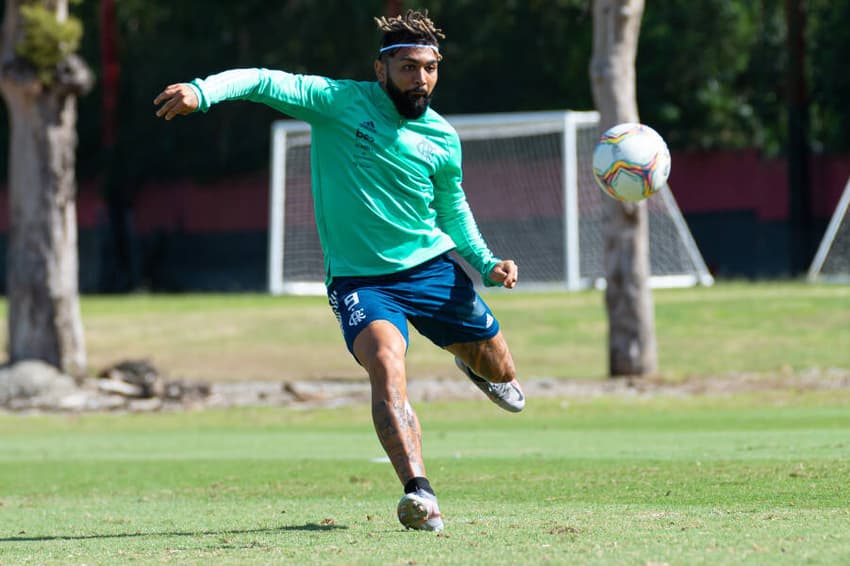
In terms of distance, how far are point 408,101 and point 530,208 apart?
22.3m

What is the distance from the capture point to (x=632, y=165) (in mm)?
10188

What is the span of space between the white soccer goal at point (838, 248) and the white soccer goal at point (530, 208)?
2.45 meters

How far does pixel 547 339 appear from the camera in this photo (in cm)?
2497

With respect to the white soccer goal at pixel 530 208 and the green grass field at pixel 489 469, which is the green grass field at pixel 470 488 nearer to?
the green grass field at pixel 489 469

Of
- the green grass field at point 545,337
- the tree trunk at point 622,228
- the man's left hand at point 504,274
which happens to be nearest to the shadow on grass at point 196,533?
the man's left hand at point 504,274

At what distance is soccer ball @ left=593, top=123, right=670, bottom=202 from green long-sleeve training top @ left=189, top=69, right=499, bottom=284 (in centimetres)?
238

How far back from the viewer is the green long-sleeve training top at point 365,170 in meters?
7.96

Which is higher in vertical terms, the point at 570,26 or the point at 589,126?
the point at 570,26

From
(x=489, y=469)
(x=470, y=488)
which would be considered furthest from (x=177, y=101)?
(x=489, y=469)

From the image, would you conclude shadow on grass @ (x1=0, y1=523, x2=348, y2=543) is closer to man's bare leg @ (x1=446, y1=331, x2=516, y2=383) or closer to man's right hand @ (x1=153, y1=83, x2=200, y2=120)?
man's bare leg @ (x1=446, y1=331, x2=516, y2=383)

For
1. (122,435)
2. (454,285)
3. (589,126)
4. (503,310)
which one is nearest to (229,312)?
(503,310)

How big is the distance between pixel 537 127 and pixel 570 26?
1520 cm

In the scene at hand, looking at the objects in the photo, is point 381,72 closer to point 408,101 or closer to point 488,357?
point 408,101

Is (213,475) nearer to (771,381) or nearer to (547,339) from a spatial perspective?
(771,381)
